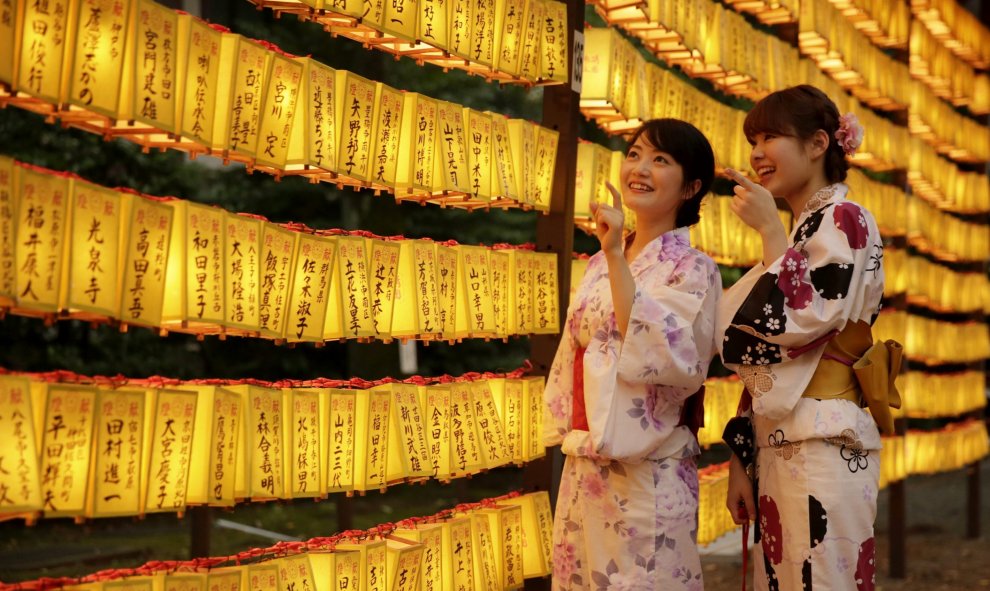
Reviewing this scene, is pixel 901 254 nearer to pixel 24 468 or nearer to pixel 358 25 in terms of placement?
pixel 358 25

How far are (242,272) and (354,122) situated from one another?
0.61m

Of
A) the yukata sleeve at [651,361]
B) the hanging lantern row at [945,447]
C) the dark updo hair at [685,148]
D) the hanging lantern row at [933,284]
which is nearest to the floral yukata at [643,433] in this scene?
the yukata sleeve at [651,361]

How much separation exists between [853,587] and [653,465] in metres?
0.71

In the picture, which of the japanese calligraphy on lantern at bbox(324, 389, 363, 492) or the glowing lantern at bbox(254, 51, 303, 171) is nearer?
the glowing lantern at bbox(254, 51, 303, 171)

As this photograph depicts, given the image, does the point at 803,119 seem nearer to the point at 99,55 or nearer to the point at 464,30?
the point at 464,30

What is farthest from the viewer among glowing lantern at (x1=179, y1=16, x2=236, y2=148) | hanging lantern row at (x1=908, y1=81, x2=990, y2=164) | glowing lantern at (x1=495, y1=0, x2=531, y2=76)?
hanging lantern row at (x1=908, y1=81, x2=990, y2=164)

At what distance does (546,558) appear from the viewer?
3621 mm

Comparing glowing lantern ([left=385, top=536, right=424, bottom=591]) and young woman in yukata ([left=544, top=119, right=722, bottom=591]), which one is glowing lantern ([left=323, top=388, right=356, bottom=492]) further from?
young woman in yukata ([left=544, top=119, right=722, bottom=591])

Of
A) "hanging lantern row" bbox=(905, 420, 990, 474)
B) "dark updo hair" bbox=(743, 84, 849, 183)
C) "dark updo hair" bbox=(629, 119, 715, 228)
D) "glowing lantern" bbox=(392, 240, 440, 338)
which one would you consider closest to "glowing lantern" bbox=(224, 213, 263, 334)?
"glowing lantern" bbox=(392, 240, 440, 338)

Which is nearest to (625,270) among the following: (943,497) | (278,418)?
(278,418)

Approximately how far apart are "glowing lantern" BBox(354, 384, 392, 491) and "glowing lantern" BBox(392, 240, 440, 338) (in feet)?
0.74

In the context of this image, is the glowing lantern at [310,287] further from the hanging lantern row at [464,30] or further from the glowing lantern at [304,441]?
the hanging lantern row at [464,30]

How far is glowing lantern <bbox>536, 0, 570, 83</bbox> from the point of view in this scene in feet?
12.0

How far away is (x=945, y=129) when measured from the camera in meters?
8.15
